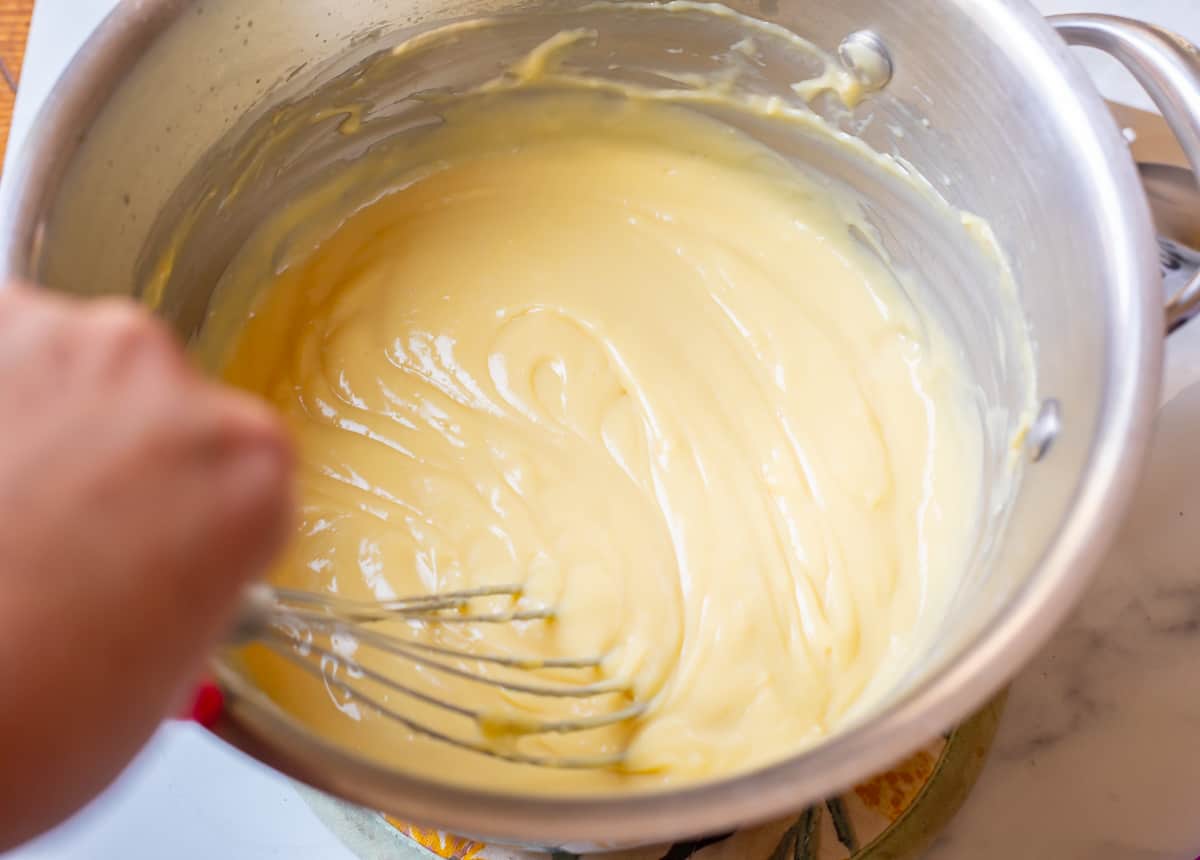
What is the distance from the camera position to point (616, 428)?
1.17 meters

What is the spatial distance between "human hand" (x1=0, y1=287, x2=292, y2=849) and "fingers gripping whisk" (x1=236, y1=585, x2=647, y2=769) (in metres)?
0.43

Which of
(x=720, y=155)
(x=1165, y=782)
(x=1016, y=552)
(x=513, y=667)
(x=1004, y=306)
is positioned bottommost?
(x=1165, y=782)

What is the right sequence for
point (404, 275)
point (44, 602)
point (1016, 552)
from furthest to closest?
point (404, 275) → point (1016, 552) → point (44, 602)

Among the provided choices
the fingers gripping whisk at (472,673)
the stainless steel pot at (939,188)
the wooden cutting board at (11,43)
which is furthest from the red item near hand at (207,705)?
the wooden cutting board at (11,43)

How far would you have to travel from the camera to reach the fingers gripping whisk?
0.92 meters

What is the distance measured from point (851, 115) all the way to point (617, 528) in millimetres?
515

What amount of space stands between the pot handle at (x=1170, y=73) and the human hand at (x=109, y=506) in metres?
0.73

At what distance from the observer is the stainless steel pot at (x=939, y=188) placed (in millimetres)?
666

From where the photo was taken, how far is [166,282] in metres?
1.04

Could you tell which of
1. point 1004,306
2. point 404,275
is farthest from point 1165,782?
point 404,275

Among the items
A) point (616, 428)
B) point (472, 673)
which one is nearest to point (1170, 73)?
point (616, 428)

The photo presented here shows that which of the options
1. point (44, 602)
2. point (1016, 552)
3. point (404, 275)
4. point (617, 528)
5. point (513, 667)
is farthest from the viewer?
point (404, 275)

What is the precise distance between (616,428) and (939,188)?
43cm

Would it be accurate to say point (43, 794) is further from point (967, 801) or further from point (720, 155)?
point (720, 155)
